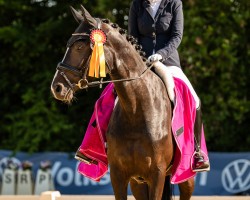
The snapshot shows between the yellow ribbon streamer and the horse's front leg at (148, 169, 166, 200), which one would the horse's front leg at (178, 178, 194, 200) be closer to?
the horse's front leg at (148, 169, 166, 200)

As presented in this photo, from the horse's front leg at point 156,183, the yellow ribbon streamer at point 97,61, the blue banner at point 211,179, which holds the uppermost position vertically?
the yellow ribbon streamer at point 97,61

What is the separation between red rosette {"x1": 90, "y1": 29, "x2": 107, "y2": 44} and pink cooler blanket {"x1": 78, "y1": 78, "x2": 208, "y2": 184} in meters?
0.90

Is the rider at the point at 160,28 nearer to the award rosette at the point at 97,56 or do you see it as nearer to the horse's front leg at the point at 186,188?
the horse's front leg at the point at 186,188

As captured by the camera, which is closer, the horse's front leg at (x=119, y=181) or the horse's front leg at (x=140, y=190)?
the horse's front leg at (x=119, y=181)

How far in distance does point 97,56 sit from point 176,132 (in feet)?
3.43

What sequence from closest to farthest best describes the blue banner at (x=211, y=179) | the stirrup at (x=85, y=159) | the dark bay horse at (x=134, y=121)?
the dark bay horse at (x=134, y=121) < the stirrup at (x=85, y=159) < the blue banner at (x=211, y=179)

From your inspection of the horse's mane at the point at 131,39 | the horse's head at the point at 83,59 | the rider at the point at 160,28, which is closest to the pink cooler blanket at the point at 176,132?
the rider at the point at 160,28

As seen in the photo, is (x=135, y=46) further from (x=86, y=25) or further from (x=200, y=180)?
(x=200, y=180)

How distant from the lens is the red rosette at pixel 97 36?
495 centimetres

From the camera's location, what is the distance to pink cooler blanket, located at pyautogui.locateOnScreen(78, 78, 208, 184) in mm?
5633

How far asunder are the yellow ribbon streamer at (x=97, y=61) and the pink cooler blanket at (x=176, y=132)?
2.76 feet

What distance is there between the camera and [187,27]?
1087cm

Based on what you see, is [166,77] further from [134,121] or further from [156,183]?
[156,183]

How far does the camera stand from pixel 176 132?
557 cm
